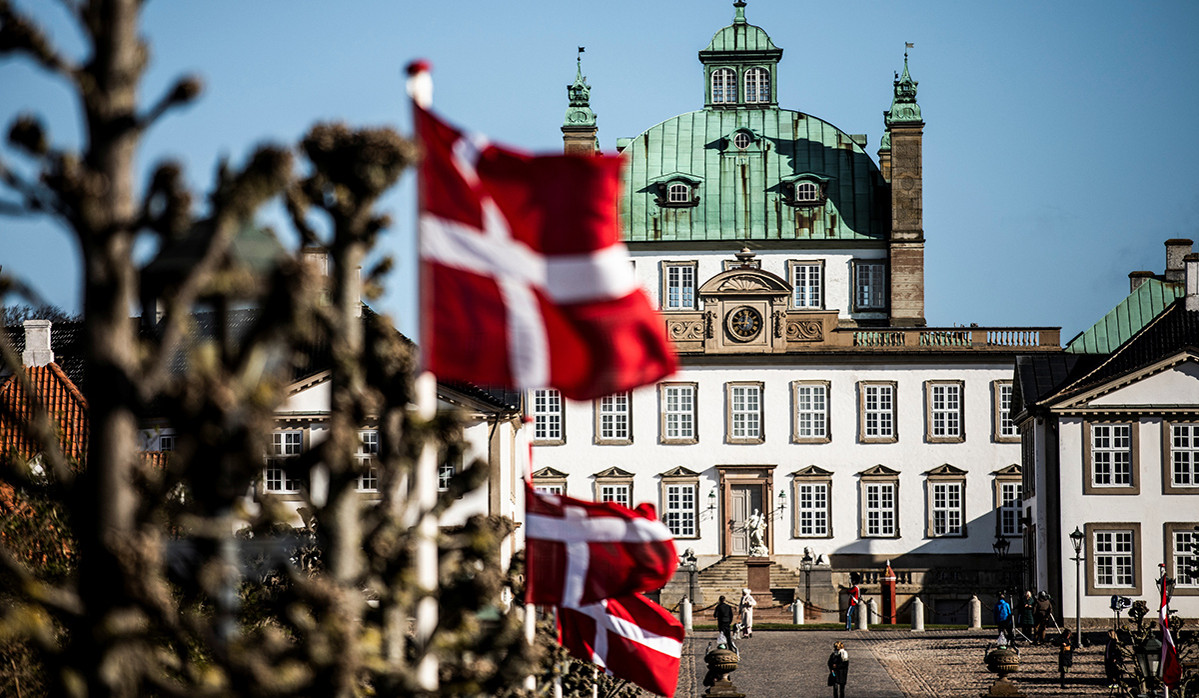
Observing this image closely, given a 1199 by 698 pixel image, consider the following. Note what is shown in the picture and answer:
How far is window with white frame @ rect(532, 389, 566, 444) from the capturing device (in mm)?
75312

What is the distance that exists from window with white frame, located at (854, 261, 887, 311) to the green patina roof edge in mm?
10512

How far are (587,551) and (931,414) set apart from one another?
57.8 meters

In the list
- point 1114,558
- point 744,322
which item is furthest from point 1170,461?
point 744,322

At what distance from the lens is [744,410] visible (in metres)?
75.4

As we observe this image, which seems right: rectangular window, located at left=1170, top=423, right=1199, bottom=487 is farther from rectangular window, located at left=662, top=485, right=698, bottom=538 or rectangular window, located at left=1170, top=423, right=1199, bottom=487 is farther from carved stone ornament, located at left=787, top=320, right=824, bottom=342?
rectangular window, located at left=662, top=485, right=698, bottom=538

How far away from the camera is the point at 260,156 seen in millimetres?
8641

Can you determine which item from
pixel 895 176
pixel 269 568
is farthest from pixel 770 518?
pixel 269 568

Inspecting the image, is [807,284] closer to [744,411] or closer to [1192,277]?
[744,411]

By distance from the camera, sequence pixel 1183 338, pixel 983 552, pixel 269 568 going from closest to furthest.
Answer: pixel 269 568, pixel 1183 338, pixel 983 552

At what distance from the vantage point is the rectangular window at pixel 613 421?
7494 cm

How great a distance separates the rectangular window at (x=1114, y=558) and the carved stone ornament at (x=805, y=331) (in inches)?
787

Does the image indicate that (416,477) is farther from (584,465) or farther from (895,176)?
(895,176)

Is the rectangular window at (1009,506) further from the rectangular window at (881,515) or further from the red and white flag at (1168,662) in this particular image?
the red and white flag at (1168,662)

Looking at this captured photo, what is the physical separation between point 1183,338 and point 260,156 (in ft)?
177
